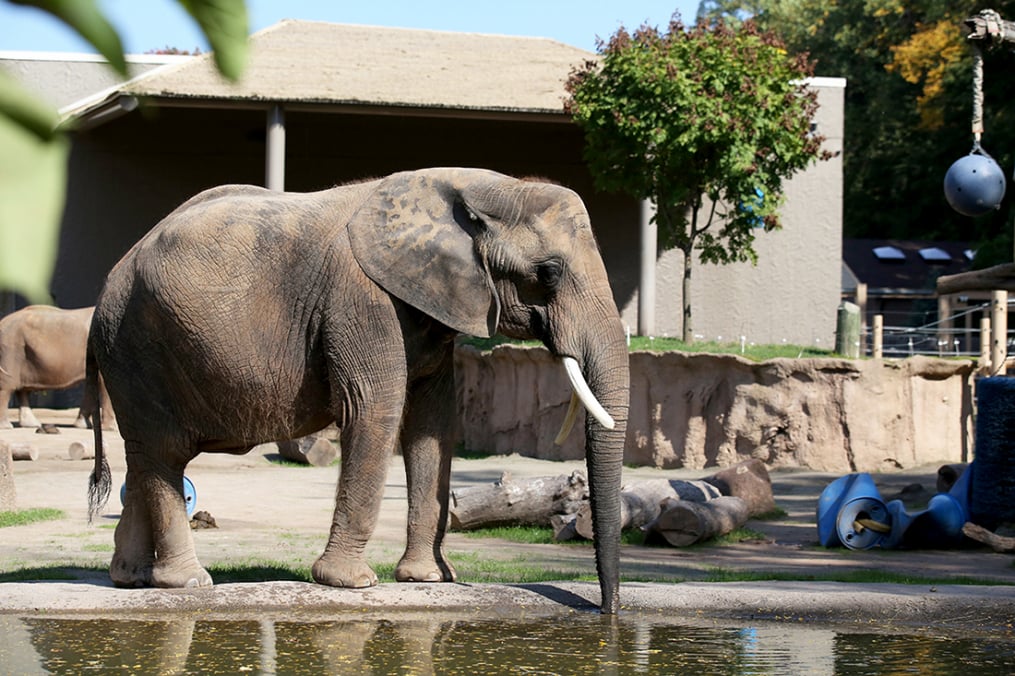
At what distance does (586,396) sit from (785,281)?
20.0 metres

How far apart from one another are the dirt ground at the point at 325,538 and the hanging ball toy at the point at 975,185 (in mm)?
2701

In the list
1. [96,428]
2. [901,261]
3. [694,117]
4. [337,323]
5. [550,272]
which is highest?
[901,261]

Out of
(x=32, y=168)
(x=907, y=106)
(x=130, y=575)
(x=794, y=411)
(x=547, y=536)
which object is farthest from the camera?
(x=907, y=106)

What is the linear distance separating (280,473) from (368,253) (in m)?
9.21

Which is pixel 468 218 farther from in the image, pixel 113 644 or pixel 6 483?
pixel 6 483

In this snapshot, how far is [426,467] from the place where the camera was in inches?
292

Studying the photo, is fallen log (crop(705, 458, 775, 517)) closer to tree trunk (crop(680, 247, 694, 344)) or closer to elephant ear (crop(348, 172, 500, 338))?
elephant ear (crop(348, 172, 500, 338))

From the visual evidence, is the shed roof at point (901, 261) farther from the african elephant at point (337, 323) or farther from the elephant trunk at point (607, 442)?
the elephant trunk at point (607, 442)

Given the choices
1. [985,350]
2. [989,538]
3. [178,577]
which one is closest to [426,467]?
[178,577]

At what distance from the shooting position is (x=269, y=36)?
25.5m

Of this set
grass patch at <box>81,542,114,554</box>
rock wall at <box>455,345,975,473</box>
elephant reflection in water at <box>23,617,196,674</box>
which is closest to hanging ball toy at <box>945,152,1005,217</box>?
rock wall at <box>455,345,975,473</box>

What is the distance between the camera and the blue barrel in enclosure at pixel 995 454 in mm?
10516

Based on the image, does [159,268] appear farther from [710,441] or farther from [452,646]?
[710,441]

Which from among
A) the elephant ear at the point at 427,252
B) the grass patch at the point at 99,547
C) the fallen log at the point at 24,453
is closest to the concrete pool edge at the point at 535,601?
the elephant ear at the point at 427,252
